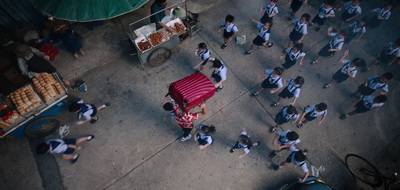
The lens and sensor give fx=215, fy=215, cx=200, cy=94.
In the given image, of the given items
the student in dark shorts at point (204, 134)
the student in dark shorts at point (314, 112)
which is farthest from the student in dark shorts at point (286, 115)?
the student in dark shorts at point (204, 134)

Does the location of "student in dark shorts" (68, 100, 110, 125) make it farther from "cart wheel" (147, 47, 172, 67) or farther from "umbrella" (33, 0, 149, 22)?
"umbrella" (33, 0, 149, 22)

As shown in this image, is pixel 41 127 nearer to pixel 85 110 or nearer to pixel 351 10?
pixel 85 110

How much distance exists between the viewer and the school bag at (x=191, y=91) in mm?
5047

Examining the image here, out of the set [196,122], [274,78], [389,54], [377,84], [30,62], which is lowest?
Answer: [196,122]

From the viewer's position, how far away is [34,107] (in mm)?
5703

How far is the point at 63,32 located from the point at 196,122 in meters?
5.45

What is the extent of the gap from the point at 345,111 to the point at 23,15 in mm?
11557

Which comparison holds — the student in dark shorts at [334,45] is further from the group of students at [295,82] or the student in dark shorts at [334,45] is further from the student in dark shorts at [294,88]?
the student in dark shorts at [294,88]

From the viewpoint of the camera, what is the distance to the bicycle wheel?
6270 mm

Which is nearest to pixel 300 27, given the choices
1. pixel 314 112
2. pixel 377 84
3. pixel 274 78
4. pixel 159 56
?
pixel 274 78

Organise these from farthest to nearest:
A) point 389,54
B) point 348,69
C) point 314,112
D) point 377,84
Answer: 1. point 389,54
2. point 348,69
3. point 377,84
4. point 314,112

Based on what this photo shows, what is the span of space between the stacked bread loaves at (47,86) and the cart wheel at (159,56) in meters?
2.77

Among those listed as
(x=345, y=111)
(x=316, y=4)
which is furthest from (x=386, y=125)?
(x=316, y=4)

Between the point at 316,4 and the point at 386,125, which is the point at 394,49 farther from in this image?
the point at 316,4
